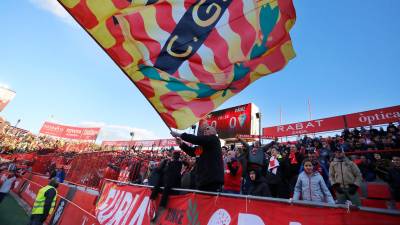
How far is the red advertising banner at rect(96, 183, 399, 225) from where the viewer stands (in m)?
2.11

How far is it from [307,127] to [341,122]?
108 inches

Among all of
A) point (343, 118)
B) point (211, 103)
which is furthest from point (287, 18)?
point (343, 118)

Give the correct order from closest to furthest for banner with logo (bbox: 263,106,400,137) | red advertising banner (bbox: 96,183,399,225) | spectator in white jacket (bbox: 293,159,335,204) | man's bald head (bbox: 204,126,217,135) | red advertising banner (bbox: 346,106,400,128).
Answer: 1. red advertising banner (bbox: 96,183,399,225)
2. man's bald head (bbox: 204,126,217,135)
3. spectator in white jacket (bbox: 293,159,335,204)
4. red advertising banner (bbox: 346,106,400,128)
5. banner with logo (bbox: 263,106,400,137)

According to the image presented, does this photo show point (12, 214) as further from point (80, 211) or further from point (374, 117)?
point (374, 117)

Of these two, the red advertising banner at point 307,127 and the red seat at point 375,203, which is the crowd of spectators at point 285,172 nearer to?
the red seat at point 375,203

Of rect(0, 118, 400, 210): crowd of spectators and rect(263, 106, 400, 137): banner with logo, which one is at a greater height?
rect(263, 106, 400, 137): banner with logo

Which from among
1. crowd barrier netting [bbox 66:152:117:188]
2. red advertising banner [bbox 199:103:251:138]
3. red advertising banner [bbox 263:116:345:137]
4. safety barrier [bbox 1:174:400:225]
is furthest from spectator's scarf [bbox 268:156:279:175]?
red advertising banner [bbox 199:103:251:138]

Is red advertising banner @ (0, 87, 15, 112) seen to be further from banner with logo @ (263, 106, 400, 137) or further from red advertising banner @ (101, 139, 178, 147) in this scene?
banner with logo @ (263, 106, 400, 137)

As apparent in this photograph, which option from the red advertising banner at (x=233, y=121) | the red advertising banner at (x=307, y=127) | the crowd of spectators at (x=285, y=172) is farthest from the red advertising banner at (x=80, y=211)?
the red advertising banner at (x=233, y=121)

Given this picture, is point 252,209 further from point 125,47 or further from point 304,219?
point 125,47

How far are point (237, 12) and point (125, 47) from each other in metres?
2.03

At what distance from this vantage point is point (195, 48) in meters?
4.27

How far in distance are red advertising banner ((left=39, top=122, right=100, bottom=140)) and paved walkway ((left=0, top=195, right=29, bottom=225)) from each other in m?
31.2

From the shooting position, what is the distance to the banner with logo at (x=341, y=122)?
595 inches
